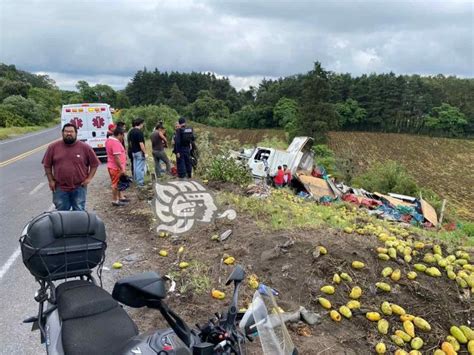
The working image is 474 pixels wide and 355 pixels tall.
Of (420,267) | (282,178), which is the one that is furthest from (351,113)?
(420,267)

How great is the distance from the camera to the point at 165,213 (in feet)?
29.8

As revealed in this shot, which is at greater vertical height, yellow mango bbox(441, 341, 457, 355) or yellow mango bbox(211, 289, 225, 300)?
yellow mango bbox(441, 341, 457, 355)

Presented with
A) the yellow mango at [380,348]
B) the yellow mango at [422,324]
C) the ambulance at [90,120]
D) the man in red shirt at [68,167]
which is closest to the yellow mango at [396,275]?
the yellow mango at [422,324]

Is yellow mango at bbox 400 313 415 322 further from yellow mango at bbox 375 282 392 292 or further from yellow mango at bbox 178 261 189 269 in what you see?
yellow mango at bbox 178 261 189 269

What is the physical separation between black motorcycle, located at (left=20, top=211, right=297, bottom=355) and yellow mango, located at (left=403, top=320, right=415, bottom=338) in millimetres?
2527

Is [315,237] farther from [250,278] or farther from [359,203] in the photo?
[359,203]

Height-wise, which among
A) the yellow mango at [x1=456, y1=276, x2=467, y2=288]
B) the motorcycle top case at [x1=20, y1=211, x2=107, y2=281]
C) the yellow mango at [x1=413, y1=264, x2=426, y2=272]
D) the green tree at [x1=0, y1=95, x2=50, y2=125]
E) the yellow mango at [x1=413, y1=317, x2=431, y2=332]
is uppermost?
the motorcycle top case at [x1=20, y1=211, x2=107, y2=281]

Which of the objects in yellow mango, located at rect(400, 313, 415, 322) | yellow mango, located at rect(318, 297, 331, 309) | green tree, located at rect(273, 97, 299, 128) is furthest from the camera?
green tree, located at rect(273, 97, 299, 128)

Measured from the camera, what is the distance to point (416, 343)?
4094 mm

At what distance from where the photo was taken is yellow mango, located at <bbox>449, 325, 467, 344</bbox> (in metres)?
4.19

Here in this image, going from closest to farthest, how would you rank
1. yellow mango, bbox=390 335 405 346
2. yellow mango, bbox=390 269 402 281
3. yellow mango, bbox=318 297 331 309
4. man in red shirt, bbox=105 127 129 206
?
yellow mango, bbox=390 335 405 346, yellow mango, bbox=318 297 331 309, yellow mango, bbox=390 269 402 281, man in red shirt, bbox=105 127 129 206

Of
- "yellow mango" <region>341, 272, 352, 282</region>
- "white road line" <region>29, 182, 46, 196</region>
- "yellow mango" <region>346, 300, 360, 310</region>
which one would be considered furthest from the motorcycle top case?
"white road line" <region>29, 182, 46, 196</region>

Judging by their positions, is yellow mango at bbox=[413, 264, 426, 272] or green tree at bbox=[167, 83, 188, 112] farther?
green tree at bbox=[167, 83, 188, 112]

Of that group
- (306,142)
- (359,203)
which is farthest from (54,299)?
(306,142)
